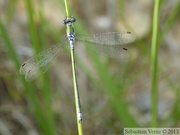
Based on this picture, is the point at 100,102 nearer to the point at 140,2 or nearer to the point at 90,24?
the point at 90,24

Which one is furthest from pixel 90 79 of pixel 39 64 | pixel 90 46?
pixel 39 64

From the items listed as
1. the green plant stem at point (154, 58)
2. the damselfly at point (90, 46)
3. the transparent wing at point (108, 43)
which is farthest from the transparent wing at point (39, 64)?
the green plant stem at point (154, 58)

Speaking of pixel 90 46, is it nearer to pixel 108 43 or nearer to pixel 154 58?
pixel 108 43

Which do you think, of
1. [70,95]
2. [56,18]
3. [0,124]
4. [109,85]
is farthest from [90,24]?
[109,85]

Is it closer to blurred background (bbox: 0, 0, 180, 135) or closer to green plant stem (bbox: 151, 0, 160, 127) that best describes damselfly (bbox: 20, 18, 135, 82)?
blurred background (bbox: 0, 0, 180, 135)

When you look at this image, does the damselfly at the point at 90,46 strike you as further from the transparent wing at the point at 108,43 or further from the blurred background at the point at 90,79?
the blurred background at the point at 90,79

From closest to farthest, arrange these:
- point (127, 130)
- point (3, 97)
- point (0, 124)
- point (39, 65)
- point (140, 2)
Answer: point (39, 65)
point (127, 130)
point (0, 124)
point (3, 97)
point (140, 2)
